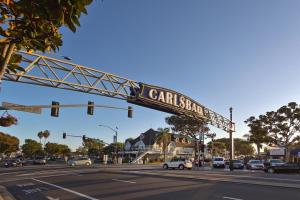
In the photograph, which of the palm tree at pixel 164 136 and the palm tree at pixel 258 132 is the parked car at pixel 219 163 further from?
the palm tree at pixel 164 136

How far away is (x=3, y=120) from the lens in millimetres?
6410

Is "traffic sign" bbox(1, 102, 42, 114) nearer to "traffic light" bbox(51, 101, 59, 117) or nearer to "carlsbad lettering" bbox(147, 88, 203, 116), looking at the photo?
"traffic light" bbox(51, 101, 59, 117)

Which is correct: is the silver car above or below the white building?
below

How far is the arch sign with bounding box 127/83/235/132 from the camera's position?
4019 centimetres

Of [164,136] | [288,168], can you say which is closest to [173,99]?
[288,168]

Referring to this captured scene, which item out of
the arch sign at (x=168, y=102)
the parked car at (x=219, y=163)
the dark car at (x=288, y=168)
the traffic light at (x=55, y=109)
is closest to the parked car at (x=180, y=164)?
the arch sign at (x=168, y=102)

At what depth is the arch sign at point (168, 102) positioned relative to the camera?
40.2 metres

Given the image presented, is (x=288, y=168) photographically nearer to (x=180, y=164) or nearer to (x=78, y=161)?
(x=180, y=164)

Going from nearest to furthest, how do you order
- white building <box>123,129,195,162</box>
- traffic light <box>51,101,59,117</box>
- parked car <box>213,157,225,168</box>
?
traffic light <box>51,101,59,117</box> < parked car <box>213,157,225,168</box> < white building <box>123,129,195,162</box>

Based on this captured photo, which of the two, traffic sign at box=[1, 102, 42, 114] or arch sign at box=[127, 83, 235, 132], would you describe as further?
arch sign at box=[127, 83, 235, 132]

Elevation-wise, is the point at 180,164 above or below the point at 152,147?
below

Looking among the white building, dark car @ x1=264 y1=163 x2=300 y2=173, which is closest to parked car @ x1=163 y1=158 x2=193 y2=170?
dark car @ x1=264 y1=163 x2=300 y2=173

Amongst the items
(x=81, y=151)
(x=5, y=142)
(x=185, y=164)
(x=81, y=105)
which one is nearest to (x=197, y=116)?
(x=185, y=164)

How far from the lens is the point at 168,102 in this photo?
43.7 metres
